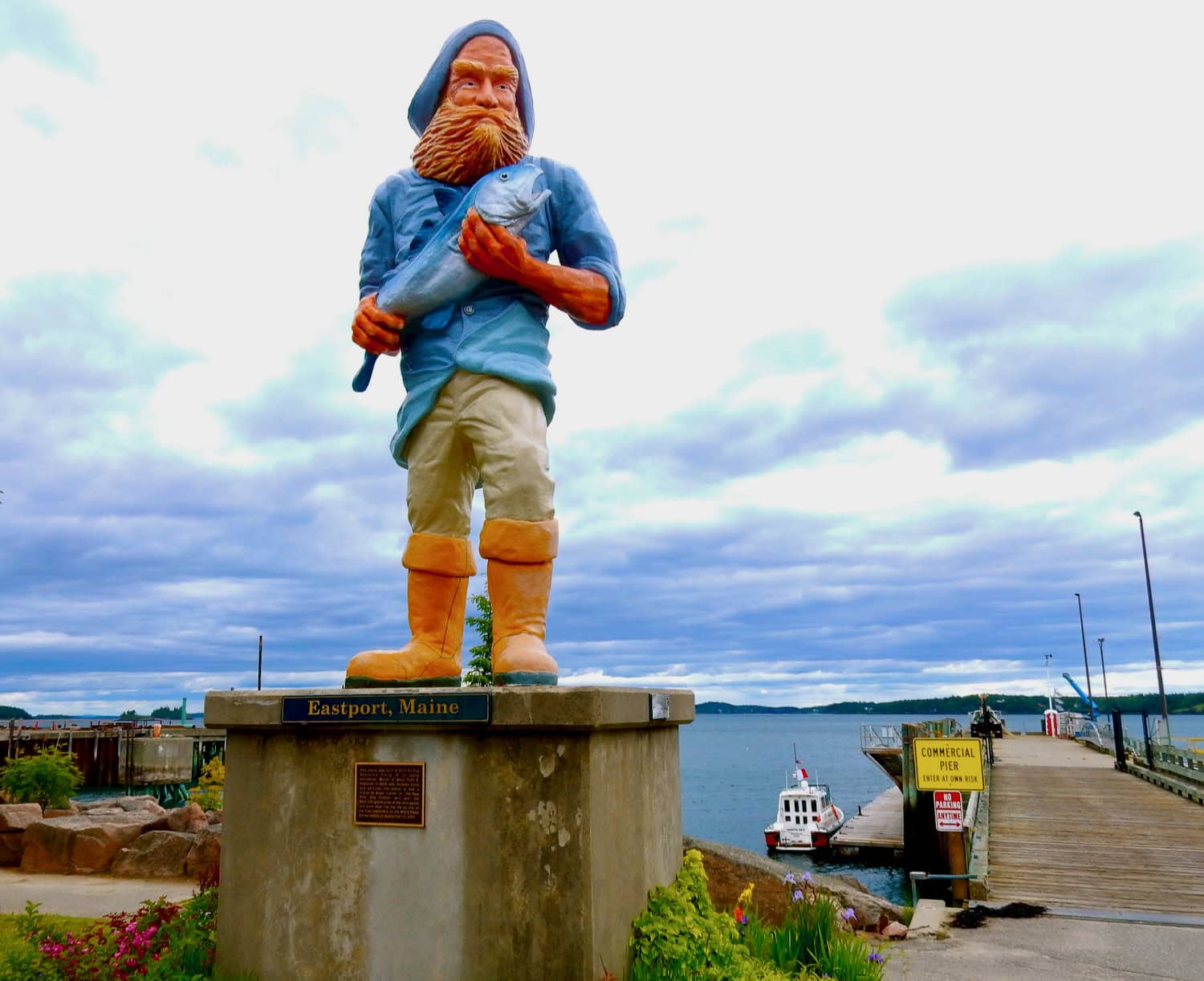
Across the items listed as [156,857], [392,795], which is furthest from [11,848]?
[392,795]

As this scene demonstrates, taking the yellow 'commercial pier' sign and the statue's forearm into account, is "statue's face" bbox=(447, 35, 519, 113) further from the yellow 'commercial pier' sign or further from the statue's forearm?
the yellow 'commercial pier' sign

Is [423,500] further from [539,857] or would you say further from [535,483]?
[539,857]

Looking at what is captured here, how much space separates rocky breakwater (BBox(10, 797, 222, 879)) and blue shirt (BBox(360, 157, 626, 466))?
6.41m

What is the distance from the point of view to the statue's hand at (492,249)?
15.8ft

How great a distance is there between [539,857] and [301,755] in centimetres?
129

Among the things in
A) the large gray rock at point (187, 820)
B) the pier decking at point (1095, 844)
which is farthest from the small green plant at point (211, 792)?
the pier decking at point (1095, 844)

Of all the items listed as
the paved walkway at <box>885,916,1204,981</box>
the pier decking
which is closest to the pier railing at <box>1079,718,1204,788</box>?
the pier decking

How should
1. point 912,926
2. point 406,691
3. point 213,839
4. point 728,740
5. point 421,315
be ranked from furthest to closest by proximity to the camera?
point 728,740 < point 213,839 < point 912,926 < point 421,315 < point 406,691

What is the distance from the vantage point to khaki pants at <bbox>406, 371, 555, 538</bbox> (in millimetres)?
4754

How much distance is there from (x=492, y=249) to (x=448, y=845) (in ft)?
9.37

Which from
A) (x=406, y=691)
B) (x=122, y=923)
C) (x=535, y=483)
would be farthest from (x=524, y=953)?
(x=122, y=923)

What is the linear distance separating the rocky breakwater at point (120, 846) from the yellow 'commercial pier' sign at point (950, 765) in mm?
8338

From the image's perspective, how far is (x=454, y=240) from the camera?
16.3ft

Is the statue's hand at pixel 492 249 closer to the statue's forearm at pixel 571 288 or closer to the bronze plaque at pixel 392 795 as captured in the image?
the statue's forearm at pixel 571 288
